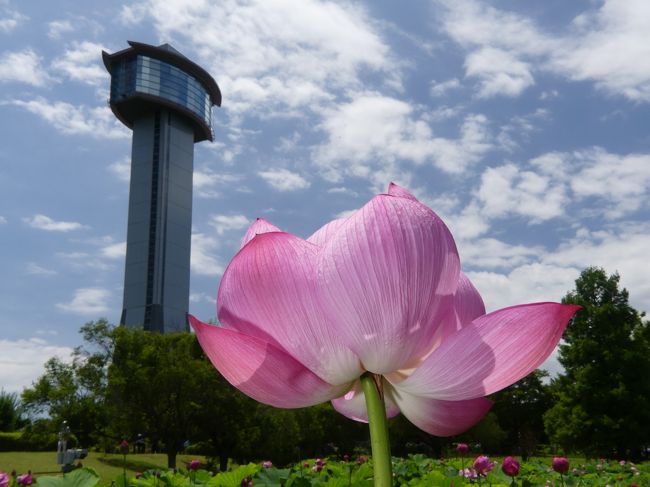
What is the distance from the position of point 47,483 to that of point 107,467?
26900mm

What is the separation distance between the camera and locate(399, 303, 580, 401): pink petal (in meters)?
0.57

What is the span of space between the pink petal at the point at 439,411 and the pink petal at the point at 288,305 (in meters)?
0.09

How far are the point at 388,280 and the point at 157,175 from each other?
231ft

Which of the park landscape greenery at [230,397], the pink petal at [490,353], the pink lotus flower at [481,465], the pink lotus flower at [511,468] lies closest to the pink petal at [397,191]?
the pink petal at [490,353]

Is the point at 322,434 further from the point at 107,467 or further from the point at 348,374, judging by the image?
the point at 348,374

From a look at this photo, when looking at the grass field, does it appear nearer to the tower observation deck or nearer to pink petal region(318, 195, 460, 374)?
pink petal region(318, 195, 460, 374)

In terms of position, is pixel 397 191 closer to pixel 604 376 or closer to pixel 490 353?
pixel 490 353

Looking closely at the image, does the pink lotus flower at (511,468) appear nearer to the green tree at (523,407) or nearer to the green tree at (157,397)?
the green tree at (157,397)

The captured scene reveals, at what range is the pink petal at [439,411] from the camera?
25.7 inches

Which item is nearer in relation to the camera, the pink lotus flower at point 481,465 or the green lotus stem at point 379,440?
the green lotus stem at point 379,440

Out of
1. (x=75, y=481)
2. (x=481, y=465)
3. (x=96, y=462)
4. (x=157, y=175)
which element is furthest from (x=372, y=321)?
(x=157, y=175)

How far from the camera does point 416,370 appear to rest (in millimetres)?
573

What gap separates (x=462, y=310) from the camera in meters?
0.67

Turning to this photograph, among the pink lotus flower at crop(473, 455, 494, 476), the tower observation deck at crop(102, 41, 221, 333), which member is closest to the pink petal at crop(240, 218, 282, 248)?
the pink lotus flower at crop(473, 455, 494, 476)
